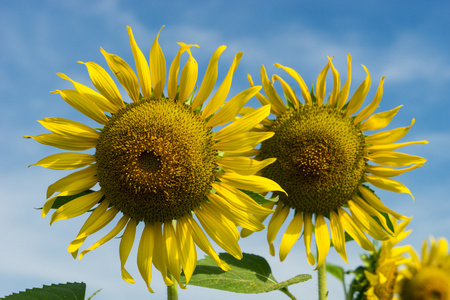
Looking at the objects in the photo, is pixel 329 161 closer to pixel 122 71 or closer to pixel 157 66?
pixel 157 66

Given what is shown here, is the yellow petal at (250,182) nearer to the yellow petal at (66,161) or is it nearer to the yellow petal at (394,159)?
the yellow petal at (66,161)

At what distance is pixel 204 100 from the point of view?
434cm

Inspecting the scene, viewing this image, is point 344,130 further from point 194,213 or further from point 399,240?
point 399,240

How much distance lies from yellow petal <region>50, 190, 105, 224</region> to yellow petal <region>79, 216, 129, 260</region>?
29 cm

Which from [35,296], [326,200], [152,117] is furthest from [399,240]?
[35,296]

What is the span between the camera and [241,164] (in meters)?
4.22

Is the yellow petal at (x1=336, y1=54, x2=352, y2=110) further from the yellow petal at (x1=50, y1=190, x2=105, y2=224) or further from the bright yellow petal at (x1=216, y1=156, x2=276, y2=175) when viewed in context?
the yellow petal at (x1=50, y1=190, x2=105, y2=224)

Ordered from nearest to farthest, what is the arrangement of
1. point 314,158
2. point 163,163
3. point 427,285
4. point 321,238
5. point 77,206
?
point 163,163
point 77,206
point 314,158
point 321,238
point 427,285

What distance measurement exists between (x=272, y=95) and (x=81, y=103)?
1.83 m

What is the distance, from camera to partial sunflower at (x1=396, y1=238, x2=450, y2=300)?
7.96 metres

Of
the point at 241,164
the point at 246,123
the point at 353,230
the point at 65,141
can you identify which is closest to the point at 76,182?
the point at 65,141

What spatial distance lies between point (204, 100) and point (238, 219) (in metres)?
1.03

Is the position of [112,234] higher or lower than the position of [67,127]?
lower

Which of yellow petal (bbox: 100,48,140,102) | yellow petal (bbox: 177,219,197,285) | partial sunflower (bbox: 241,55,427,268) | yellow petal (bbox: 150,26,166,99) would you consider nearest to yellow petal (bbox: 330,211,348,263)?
partial sunflower (bbox: 241,55,427,268)
